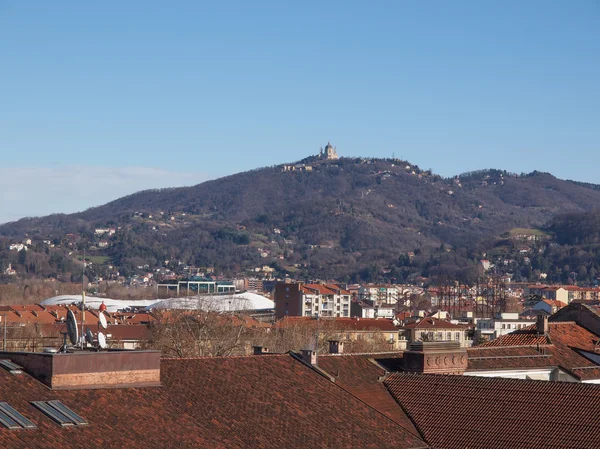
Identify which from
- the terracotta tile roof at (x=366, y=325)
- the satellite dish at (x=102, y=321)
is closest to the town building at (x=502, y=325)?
the terracotta tile roof at (x=366, y=325)

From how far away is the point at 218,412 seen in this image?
79.4 ft

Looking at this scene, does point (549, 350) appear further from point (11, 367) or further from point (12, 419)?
point (12, 419)

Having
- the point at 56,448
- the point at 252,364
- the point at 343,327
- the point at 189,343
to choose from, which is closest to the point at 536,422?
the point at 252,364

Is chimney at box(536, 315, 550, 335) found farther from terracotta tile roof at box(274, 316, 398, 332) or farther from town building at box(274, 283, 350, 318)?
town building at box(274, 283, 350, 318)

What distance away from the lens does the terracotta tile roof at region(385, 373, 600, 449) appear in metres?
25.8

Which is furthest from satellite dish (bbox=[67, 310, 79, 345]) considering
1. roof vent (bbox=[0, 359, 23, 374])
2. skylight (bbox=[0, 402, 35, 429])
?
skylight (bbox=[0, 402, 35, 429])

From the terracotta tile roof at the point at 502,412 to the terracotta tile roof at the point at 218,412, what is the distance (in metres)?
1.22

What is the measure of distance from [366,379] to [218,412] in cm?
752

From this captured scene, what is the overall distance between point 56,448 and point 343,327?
89.1m

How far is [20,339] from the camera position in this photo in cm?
7312

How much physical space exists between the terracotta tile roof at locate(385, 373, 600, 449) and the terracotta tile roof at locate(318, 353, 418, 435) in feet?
1.10

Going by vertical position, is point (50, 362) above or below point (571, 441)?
above

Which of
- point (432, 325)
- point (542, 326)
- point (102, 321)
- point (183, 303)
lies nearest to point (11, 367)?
point (102, 321)

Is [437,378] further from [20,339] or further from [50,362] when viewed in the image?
[20,339]
